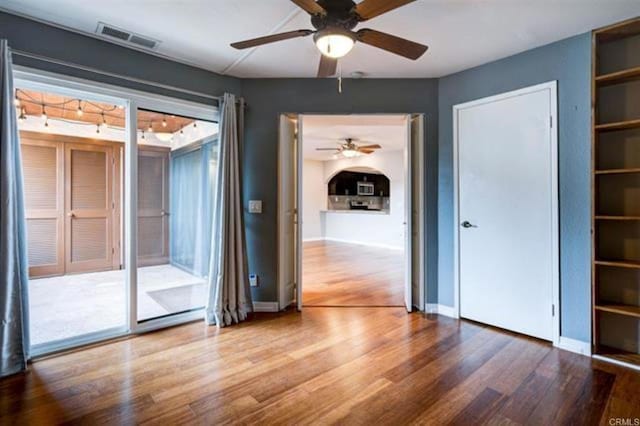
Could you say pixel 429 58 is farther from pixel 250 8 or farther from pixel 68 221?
pixel 68 221

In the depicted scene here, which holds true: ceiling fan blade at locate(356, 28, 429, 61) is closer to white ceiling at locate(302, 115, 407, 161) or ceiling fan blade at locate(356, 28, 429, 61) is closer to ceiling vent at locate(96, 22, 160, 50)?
white ceiling at locate(302, 115, 407, 161)

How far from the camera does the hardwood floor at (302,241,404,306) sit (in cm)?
402

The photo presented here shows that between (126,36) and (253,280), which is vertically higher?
(126,36)

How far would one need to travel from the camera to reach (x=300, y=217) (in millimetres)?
3682

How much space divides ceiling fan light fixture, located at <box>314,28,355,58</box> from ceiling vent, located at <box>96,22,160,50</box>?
62.5 inches

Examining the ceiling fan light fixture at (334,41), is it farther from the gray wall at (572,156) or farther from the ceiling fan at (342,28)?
the gray wall at (572,156)

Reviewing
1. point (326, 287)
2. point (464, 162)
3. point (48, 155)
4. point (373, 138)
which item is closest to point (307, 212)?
point (373, 138)

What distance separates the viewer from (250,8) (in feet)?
7.44

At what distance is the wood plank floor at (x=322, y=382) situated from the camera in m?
1.84

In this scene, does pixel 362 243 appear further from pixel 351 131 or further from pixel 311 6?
pixel 311 6

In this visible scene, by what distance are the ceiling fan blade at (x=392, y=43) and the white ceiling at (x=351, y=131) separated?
1.41 m

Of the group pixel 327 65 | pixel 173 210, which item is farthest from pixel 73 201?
pixel 327 65

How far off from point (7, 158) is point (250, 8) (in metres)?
1.98

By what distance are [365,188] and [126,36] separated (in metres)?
8.74
